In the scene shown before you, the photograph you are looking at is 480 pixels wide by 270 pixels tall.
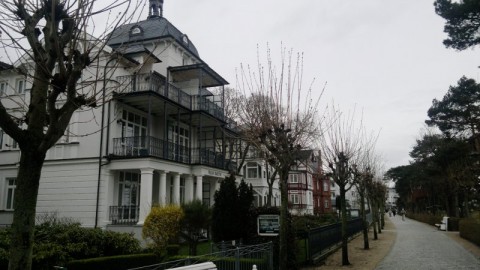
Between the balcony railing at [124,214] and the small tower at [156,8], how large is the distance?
15.5 metres

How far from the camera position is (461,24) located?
18359 mm

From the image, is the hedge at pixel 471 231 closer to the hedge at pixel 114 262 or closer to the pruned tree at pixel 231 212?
the pruned tree at pixel 231 212

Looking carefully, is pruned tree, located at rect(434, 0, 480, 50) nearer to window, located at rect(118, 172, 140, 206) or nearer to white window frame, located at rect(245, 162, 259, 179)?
window, located at rect(118, 172, 140, 206)

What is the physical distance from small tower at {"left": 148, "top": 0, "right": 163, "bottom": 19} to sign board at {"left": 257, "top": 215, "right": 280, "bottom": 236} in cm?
2238

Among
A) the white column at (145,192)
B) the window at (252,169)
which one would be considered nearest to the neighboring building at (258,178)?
the window at (252,169)

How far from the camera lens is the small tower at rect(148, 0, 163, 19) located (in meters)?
31.1

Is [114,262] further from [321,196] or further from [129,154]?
[321,196]

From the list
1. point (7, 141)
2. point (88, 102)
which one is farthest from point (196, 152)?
point (88, 102)

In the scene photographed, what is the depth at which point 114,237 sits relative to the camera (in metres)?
13.3

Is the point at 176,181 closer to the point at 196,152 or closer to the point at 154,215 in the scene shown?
the point at 196,152

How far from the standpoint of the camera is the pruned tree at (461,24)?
58.3ft

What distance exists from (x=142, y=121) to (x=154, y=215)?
10.5 meters

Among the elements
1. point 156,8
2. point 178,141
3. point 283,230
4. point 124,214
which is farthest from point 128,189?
point 156,8

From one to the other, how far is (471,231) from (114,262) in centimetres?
2131
